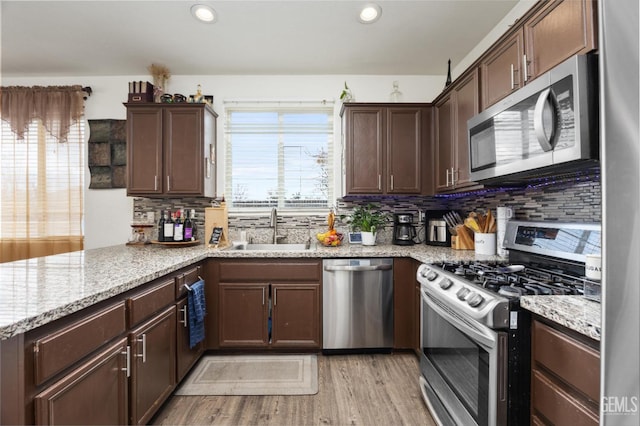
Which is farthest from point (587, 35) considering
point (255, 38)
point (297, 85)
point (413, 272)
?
point (297, 85)

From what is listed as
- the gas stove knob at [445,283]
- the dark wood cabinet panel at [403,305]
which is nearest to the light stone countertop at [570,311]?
the gas stove knob at [445,283]

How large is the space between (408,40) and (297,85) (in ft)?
3.98

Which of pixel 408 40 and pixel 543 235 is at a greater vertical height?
pixel 408 40

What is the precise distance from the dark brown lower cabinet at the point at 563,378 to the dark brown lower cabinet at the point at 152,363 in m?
1.75

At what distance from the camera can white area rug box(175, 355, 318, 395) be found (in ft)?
6.68

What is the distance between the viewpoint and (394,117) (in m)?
2.88

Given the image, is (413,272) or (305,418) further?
(413,272)

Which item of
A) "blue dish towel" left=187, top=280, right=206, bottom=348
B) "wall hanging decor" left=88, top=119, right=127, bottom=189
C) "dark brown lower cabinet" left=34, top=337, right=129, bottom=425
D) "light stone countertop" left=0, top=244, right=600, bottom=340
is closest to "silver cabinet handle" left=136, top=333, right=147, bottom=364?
"dark brown lower cabinet" left=34, top=337, right=129, bottom=425

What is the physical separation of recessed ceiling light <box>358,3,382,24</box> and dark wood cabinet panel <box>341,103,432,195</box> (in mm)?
746

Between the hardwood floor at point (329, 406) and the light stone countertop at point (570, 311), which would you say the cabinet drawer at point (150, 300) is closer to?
the hardwood floor at point (329, 406)

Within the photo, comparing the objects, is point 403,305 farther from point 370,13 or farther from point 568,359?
point 370,13

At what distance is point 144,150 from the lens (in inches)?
111

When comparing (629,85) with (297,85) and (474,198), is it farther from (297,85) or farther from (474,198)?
(297,85)

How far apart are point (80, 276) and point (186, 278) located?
681 millimetres
